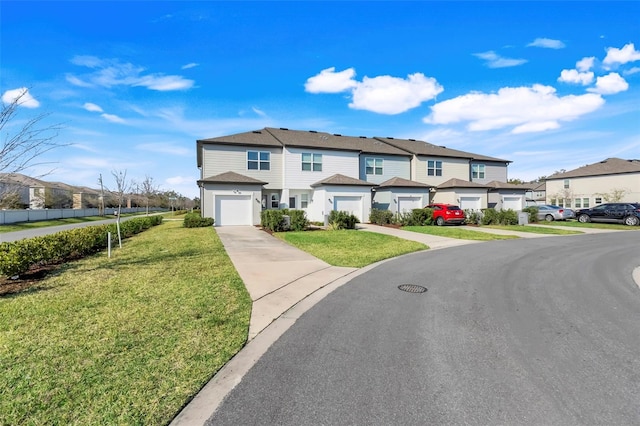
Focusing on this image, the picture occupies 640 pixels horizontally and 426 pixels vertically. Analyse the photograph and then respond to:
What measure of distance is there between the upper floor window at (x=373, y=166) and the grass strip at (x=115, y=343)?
22.0m

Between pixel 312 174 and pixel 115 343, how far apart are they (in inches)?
882

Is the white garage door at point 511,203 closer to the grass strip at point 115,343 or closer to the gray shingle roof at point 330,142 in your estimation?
the gray shingle roof at point 330,142

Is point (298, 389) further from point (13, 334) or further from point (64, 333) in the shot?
point (13, 334)

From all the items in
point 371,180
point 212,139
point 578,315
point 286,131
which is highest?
point 286,131

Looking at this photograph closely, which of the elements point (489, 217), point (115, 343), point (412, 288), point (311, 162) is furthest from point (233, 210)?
point (489, 217)

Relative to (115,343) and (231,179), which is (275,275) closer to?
(115,343)

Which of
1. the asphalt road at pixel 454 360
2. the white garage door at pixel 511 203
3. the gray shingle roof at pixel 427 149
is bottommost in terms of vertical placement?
the asphalt road at pixel 454 360

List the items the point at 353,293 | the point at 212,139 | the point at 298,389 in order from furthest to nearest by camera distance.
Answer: the point at 212,139 → the point at 353,293 → the point at 298,389

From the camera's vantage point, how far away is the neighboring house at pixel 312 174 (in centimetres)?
2262

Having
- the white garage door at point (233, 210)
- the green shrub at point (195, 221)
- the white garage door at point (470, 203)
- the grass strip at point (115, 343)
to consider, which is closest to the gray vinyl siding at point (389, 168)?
the white garage door at point (470, 203)

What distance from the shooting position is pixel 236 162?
2395 centimetres

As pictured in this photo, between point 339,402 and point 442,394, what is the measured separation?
103cm

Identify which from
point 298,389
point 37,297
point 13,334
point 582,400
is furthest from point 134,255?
point 582,400

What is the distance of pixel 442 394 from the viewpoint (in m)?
3.04
